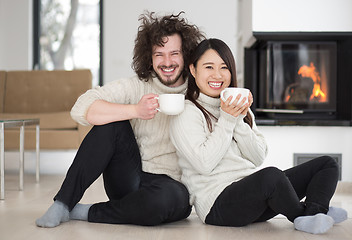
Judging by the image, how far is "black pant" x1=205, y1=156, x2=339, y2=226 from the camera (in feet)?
5.85

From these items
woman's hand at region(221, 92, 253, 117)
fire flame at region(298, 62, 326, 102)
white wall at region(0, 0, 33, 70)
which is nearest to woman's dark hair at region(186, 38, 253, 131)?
woman's hand at region(221, 92, 253, 117)

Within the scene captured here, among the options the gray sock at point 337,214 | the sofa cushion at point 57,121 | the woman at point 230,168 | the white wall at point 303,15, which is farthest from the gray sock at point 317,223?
the sofa cushion at point 57,121

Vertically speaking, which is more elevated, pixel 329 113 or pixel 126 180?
pixel 329 113

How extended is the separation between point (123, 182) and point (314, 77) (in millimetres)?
2039

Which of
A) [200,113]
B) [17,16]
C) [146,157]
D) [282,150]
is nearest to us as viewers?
[200,113]

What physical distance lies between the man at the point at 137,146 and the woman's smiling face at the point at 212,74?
0.38 ft

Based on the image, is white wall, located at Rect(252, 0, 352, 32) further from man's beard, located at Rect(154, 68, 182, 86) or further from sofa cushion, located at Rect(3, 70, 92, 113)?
sofa cushion, located at Rect(3, 70, 92, 113)

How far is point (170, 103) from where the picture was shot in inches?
68.6

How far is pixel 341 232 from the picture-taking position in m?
1.92

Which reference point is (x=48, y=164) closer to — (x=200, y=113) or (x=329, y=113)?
(x=329, y=113)

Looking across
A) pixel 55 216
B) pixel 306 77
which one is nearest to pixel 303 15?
pixel 306 77

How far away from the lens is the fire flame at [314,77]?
3564 millimetres

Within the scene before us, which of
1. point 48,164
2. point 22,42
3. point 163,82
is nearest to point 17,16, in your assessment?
point 22,42

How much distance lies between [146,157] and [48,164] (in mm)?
2906
